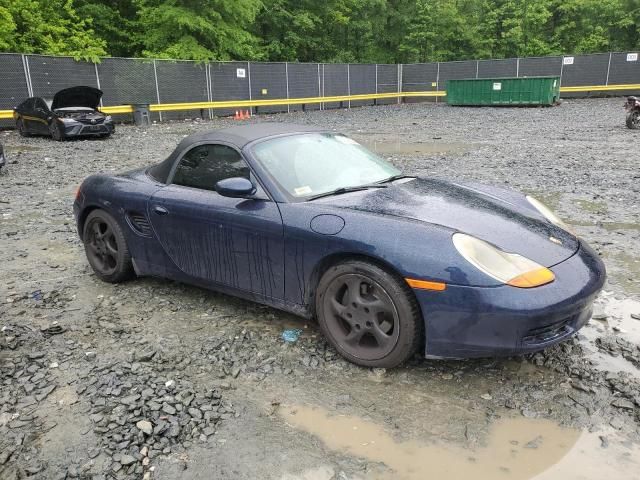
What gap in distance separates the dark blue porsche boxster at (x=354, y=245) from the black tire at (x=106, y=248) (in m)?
0.02

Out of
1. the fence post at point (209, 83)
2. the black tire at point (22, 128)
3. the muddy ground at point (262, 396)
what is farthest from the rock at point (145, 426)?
the fence post at point (209, 83)

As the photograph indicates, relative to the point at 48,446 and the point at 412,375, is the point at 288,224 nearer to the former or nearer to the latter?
the point at 412,375

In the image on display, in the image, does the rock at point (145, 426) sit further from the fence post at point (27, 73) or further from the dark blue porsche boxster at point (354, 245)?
the fence post at point (27, 73)

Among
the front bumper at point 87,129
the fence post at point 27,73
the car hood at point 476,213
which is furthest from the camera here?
the fence post at point 27,73

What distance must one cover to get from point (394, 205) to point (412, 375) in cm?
104

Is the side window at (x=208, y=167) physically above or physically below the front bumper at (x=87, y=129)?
above

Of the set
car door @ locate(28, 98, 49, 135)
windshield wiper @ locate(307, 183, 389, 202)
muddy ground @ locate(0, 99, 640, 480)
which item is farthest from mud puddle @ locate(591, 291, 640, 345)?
car door @ locate(28, 98, 49, 135)

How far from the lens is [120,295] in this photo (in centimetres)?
454

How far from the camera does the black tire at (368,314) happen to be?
3.01m

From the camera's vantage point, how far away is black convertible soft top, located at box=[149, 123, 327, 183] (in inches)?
156

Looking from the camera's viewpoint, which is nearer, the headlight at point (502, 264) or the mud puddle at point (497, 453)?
the mud puddle at point (497, 453)

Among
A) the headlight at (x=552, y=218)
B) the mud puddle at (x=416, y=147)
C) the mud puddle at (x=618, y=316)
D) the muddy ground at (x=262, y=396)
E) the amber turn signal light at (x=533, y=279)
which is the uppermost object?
the headlight at (x=552, y=218)

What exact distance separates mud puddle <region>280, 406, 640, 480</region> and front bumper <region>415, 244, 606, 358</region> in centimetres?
41

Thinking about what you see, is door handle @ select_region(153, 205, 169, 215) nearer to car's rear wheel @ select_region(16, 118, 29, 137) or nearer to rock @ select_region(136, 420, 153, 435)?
rock @ select_region(136, 420, 153, 435)
